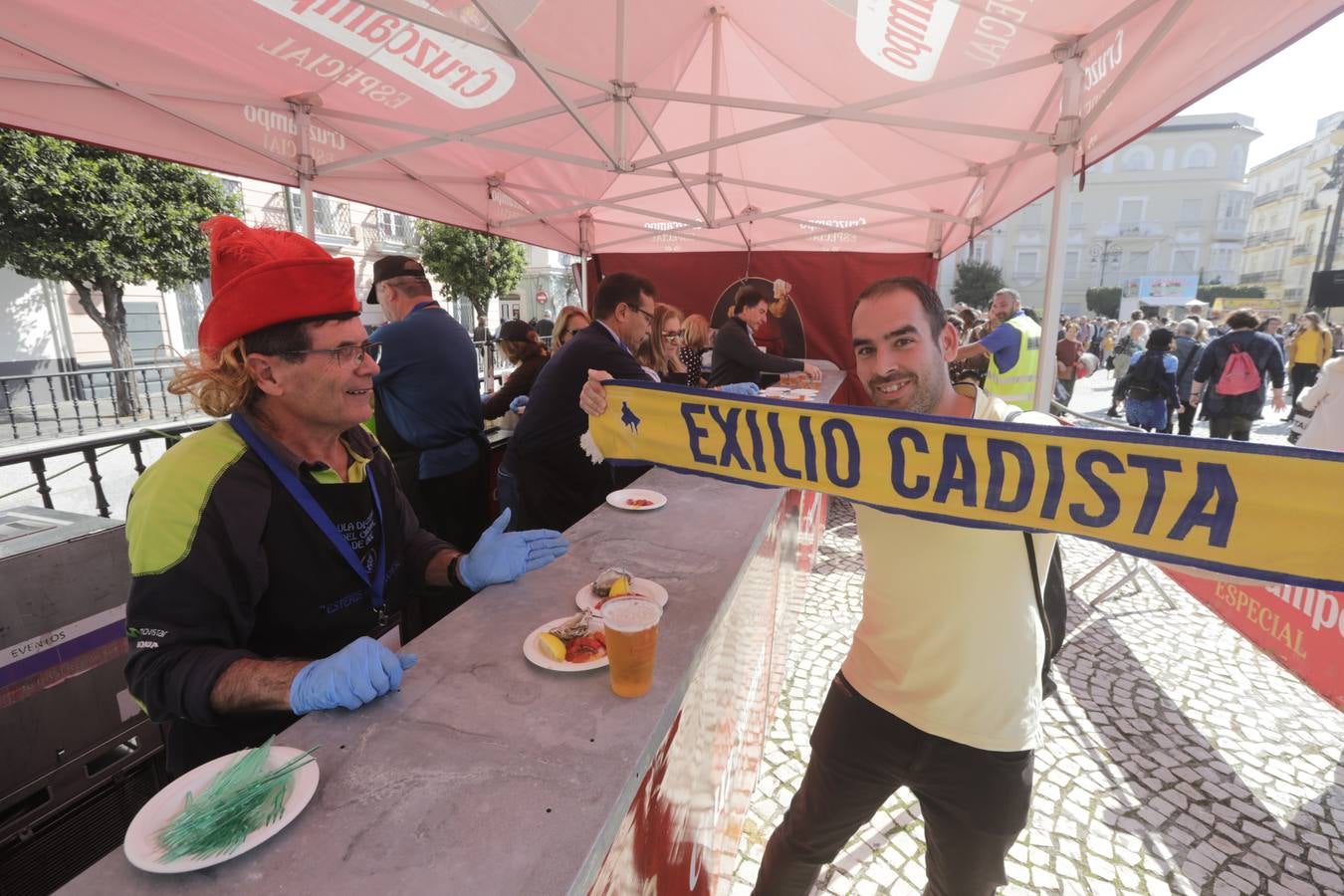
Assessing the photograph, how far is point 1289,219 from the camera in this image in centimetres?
4791

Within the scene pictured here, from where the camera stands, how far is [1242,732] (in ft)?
10.6

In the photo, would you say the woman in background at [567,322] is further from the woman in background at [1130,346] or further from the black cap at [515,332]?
the woman in background at [1130,346]

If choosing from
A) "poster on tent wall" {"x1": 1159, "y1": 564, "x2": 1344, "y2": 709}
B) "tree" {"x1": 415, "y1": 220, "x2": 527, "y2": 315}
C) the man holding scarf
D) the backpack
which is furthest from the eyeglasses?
"tree" {"x1": 415, "y1": 220, "x2": 527, "y2": 315}

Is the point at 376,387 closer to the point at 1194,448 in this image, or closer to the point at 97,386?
the point at 1194,448

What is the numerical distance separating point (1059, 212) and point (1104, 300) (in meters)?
55.2

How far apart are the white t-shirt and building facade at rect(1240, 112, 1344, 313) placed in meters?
57.5

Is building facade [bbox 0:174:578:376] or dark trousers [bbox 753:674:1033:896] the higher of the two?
building facade [bbox 0:174:578:376]

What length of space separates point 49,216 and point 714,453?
16.6m

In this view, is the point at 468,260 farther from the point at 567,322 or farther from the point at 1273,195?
the point at 1273,195

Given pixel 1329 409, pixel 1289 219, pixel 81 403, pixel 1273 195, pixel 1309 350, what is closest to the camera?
pixel 1329 409

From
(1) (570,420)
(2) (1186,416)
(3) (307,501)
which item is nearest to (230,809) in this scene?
(3) (307,501)

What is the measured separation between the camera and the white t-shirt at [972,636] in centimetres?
157

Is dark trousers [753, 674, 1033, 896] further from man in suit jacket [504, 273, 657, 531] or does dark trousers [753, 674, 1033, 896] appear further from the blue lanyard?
man in suit jacket [504, 273, 657, 531]

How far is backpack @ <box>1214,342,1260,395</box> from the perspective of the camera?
754 centimetres
